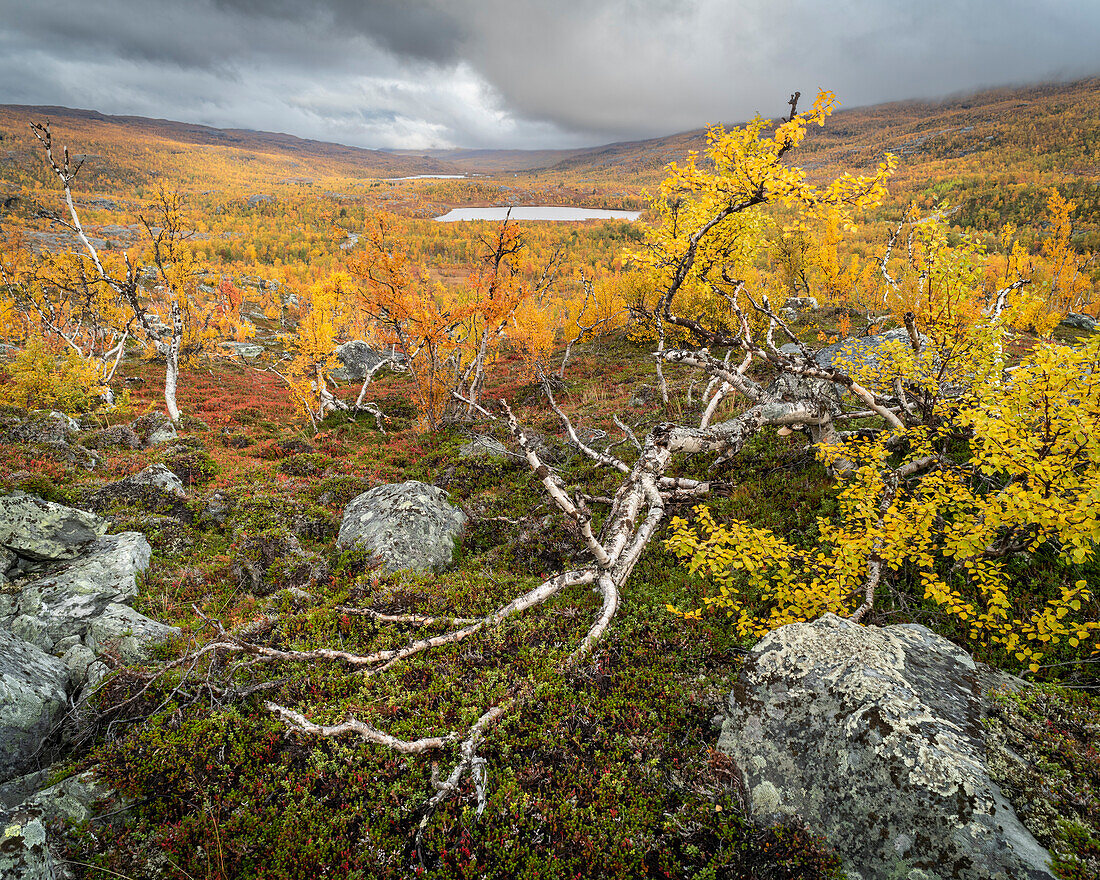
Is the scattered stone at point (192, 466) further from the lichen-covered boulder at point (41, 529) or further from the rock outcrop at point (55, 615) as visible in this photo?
the rock outcrop at point (55, 615)

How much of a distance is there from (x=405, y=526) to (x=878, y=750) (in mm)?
8483

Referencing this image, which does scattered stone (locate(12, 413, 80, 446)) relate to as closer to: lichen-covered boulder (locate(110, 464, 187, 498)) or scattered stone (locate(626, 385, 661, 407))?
lichen-covered boulder (locate(110, 464, 187, 498))

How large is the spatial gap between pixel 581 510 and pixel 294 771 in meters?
4.79

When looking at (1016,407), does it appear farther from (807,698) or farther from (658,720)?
(658,720)

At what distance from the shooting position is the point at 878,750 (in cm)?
383

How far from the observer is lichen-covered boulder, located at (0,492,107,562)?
26.5 ft

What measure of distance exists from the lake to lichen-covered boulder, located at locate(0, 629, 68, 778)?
585 feet

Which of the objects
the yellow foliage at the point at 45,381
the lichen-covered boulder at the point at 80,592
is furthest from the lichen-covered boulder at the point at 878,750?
the yellow foliage at the point at 45,381

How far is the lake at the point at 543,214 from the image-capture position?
548ft

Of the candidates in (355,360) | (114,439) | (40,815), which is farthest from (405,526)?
(355,360)

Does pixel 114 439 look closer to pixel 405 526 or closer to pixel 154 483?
pixel 154 483

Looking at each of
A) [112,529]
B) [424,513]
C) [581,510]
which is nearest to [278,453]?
[112,529]

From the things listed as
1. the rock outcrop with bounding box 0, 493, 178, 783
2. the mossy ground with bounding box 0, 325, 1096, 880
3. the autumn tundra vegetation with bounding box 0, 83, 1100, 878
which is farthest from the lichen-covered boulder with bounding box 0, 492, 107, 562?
the autumn tundra vegetation with bounding box 0, 83, 1100, 878

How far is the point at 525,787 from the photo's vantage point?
4391 millimetres
